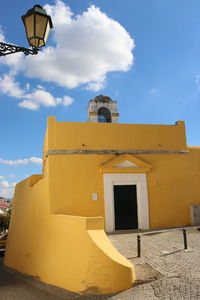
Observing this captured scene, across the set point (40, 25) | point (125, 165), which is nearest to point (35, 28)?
point (40, 25)

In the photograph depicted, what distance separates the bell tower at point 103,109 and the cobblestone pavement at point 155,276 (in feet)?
31.4

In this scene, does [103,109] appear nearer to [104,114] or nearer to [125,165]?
[104,114]

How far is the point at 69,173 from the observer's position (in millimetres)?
9477

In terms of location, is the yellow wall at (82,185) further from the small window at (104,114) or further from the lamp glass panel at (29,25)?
the small window at (104,114)

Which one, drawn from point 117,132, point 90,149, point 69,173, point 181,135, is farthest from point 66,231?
point 181,135

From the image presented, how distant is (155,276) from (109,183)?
4.98 meters

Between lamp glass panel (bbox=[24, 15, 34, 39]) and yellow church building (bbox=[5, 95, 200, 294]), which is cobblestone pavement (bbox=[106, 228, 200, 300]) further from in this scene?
lamp glass panel (bbox=[24, 15, 34, 39])

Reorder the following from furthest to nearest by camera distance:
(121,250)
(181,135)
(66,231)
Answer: (181,135), (121,250), (66,231)

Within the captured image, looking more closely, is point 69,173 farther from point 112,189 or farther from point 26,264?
point 26,264

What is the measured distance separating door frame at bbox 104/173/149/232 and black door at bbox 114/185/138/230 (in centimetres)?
16

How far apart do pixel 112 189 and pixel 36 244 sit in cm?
345

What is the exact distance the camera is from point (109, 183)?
984 centimetres

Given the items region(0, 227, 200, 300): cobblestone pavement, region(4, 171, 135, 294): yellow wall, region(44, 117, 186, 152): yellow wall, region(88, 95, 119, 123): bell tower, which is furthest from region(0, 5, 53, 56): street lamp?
region(88, 95, 119, 123): bell tower

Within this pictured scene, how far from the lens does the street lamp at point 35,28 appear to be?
12.0 feet
